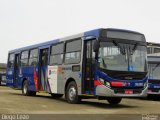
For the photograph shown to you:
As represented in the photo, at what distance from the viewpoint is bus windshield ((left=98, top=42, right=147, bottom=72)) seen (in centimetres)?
1623

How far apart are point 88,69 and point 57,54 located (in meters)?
3.47

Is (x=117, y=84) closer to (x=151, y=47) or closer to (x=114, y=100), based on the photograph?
(x=114, y=100)

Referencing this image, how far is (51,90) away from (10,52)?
8618 mm

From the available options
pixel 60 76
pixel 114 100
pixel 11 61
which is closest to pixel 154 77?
pixel 114 100

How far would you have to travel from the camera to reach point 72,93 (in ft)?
59.1

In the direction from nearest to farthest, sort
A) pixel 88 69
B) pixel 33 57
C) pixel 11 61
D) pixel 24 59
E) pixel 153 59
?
1. pixel 88 69
2. pixel 33 57
3. pixel 24 59
4. pixel 153 59
5. pixel 11 61

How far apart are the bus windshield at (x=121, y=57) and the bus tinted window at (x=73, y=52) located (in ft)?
5.44

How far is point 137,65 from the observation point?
55.2 feet

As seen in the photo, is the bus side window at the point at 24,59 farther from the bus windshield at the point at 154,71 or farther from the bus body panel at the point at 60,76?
the bus windshield at the point at 154,71

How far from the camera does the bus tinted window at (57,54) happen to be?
64.7 ft

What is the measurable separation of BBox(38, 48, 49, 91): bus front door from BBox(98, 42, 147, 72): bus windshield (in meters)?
5.89

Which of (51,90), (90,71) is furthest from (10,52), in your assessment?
(90,71)

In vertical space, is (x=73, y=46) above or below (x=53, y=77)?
above

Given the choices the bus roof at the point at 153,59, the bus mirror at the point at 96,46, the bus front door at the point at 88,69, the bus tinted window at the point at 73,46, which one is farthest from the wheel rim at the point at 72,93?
the bus roof at the point at 153,59
